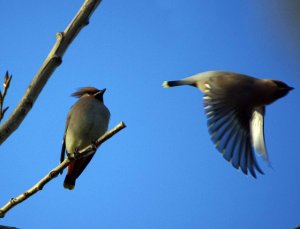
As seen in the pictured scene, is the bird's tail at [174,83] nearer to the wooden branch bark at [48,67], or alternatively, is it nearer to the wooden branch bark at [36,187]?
the wooden branch bark at [36,187]

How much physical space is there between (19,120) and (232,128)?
91.4 inches

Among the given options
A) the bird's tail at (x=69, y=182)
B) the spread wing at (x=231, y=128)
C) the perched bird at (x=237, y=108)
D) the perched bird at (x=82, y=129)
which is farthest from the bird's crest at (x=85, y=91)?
the spread wing at (x=231, y=128)

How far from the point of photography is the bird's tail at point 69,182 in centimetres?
467

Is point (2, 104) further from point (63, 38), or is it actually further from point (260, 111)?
point (260, 111)

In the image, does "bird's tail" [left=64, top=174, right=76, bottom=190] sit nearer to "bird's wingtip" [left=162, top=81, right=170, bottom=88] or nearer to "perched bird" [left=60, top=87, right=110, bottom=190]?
"perched bird" [left=60, top=87, right=110, bottom=190]

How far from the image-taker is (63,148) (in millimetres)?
4984

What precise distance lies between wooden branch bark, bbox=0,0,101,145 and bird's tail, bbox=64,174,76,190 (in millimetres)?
2687

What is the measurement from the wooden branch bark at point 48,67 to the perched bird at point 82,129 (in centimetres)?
244

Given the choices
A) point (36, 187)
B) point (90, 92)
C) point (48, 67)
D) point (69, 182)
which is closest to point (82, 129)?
point (69, 182)

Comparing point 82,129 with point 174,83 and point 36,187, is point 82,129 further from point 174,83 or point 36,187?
point 36,187

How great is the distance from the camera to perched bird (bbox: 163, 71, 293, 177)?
373 cm

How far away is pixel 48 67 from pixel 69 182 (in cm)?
274

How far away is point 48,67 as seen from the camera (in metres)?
2.08

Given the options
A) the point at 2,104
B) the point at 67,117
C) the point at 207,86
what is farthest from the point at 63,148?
the point at 2,104
